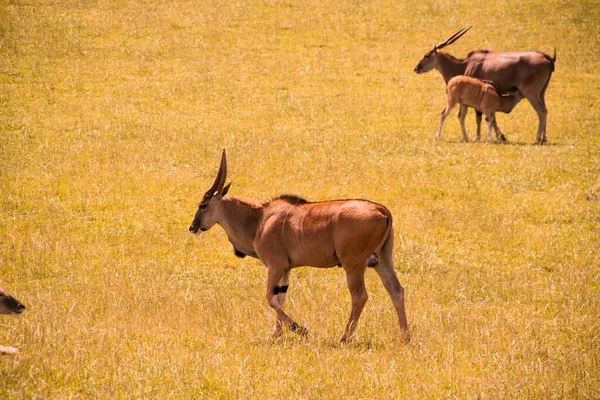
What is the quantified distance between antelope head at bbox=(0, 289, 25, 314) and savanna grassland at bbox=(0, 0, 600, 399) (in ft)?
0.75

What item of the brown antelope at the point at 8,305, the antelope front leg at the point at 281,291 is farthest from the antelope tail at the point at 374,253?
the brown antelope at the point at 8,305

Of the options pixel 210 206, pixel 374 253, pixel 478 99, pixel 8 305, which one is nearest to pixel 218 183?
pixel 210 206

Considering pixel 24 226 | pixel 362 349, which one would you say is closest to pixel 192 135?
pixel 24 226

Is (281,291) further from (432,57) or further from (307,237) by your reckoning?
(432,57)

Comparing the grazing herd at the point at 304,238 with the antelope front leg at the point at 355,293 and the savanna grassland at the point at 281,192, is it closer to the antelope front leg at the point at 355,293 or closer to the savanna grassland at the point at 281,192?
the antelope front leg at the point at 355,293

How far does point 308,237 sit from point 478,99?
12.9 meters

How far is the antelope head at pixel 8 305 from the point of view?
26.6ft

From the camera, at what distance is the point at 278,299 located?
31.5ft

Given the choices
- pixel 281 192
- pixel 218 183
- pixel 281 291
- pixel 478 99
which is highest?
pixel 218 183

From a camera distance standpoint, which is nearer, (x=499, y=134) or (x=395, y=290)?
(x=395, y=290)

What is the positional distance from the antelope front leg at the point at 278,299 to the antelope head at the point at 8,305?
2.64 meters

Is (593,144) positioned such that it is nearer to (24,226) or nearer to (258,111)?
(258,111)

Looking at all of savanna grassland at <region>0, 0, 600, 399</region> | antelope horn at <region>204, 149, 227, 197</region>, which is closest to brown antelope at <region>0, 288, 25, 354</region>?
savanna grassland at <region>0, 0, 600, 399</region>

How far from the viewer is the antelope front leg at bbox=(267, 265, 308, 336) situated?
900 cm
